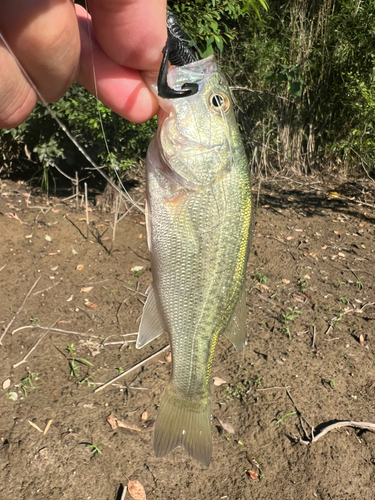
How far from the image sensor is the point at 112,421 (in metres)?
3.15

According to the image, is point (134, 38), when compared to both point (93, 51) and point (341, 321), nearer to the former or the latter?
point (93, 51)

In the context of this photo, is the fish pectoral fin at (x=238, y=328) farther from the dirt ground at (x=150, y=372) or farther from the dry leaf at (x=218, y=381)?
the dry leaf at (x=218, y=381)

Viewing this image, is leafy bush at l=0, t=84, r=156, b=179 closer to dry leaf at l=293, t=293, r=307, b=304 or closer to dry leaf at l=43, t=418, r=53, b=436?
dry leaf at l=293, t=293, r=307, b=304

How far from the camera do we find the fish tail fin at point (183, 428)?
1.88 m

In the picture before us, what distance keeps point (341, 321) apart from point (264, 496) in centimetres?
184

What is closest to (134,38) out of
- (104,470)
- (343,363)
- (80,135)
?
(104,470)

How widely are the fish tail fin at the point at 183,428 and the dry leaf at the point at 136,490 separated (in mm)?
1079

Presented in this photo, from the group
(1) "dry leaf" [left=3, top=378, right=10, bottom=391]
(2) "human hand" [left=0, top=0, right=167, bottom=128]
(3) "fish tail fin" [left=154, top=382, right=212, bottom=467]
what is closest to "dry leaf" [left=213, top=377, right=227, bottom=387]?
(1) "dry leaf" [left=3, top=378, right=10, bottom=391]

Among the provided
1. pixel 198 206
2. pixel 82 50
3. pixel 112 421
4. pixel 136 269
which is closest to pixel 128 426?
pixel 112 421

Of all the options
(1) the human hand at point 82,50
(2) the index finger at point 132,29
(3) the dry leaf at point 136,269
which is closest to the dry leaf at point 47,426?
(3) the dry leaf at point 136,269

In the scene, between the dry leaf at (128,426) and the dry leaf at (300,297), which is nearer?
the dry leaf at (128,426)

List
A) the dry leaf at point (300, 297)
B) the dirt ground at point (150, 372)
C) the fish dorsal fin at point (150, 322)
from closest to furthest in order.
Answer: the fish dorsal fin at point (150, 322), the dirt ground at point (150, 372), the dry leaf at point (300, 297)

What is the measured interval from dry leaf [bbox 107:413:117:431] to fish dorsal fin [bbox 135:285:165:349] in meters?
1.64

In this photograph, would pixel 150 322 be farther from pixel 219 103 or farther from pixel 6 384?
pixel 6 384
